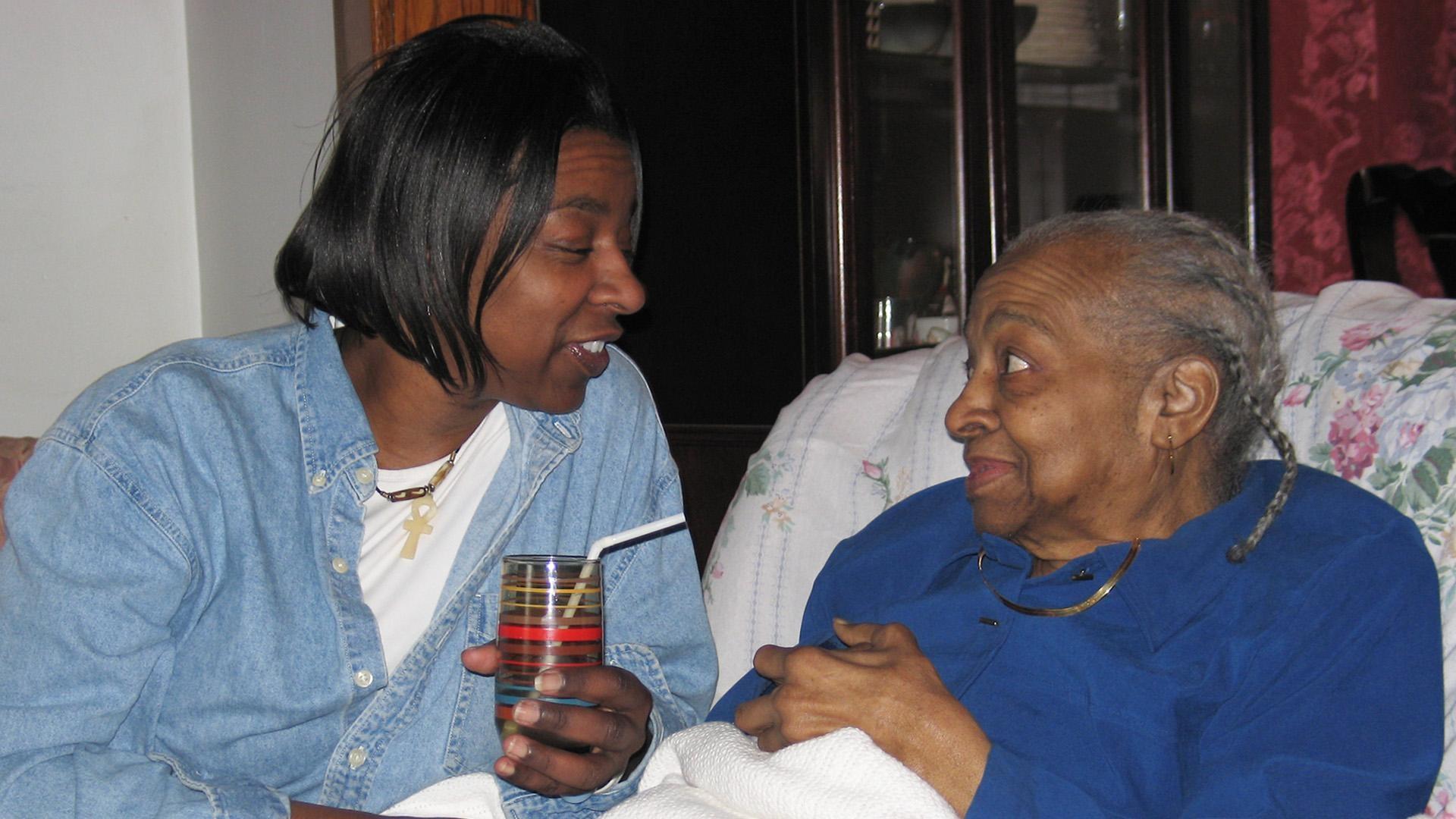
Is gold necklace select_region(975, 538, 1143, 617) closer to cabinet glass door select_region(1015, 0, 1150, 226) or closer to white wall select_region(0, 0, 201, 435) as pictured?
cabinet glass door select_region(1015, 0, 1150, 226)

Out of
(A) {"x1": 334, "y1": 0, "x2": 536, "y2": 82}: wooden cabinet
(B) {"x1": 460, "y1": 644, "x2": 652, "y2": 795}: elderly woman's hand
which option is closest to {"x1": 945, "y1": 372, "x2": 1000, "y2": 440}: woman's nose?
(B) {"x1": 460, "y1": 644, "x2": 652, "y2": 795}: elderly woman's hand

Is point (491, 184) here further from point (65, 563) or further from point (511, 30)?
point (65, 563)

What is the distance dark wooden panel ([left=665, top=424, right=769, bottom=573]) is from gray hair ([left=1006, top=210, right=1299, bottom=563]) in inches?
49.4

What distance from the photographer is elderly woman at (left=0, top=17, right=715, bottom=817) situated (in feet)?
3.87

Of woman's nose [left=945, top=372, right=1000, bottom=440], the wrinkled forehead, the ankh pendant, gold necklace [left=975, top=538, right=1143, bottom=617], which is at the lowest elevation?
gold necklace [left=975, top=538, right=1143, bottom=617]

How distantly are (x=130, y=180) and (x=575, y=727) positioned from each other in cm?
190

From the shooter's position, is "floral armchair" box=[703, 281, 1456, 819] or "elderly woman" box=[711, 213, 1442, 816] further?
"floral armchair" box=[703, 281, 1456, 819]

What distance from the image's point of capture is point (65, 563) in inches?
46.0

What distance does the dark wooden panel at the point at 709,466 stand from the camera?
2572mm

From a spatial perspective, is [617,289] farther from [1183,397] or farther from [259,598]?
[1183,397]

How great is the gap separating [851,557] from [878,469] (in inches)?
8.9

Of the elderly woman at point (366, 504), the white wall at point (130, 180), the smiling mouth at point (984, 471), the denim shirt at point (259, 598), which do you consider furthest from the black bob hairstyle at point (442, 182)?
the white wall at point (130, 180)

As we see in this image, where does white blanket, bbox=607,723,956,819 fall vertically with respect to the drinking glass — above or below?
below

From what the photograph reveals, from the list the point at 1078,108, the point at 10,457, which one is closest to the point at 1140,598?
the point at 10,457
